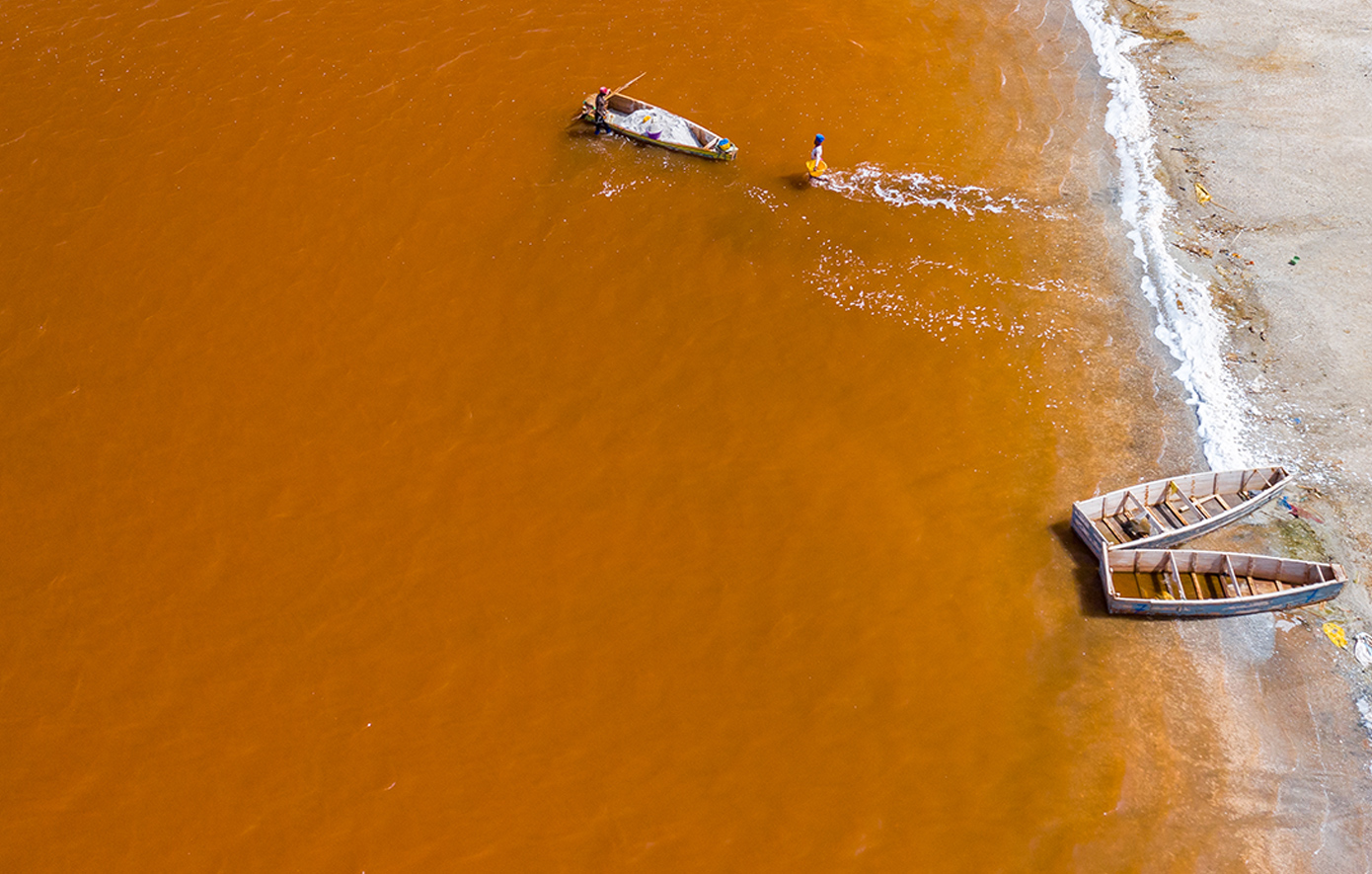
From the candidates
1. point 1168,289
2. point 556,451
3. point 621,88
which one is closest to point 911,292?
point 1168,289

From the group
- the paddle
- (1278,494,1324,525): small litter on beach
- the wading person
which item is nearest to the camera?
(1278,494,1324,525): small litter on beach

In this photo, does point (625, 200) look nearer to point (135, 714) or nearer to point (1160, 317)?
point (1160, 317)

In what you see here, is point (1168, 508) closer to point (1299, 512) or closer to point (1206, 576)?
point (1206, 576)

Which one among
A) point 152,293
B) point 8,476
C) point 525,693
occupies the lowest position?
point 525,693

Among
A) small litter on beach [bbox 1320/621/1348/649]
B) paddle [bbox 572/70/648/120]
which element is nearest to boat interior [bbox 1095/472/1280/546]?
small litter on beach [bbox 1320/621/1348/649]

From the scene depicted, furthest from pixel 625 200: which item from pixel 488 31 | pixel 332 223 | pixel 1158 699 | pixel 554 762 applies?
pixel 1158 699

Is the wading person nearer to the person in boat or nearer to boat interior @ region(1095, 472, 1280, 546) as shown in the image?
the person in boat
